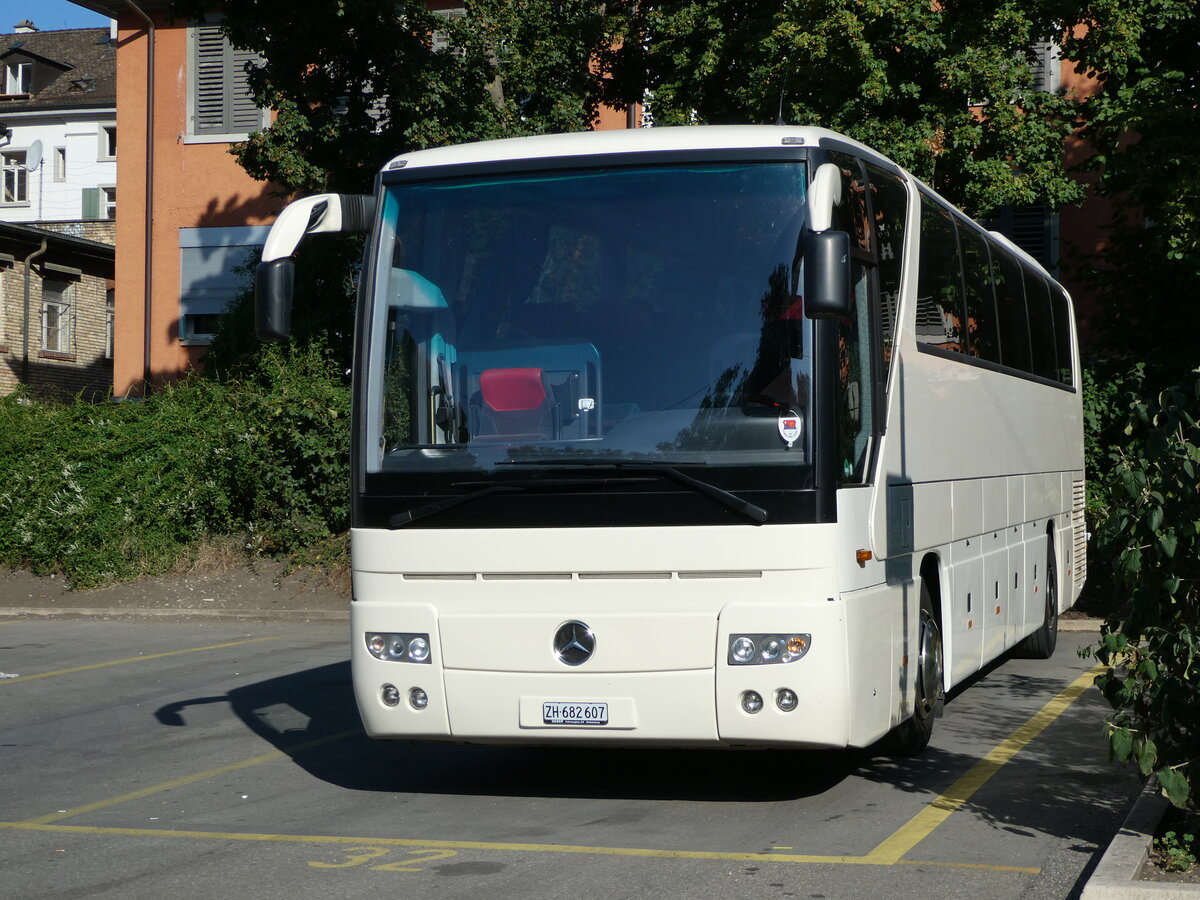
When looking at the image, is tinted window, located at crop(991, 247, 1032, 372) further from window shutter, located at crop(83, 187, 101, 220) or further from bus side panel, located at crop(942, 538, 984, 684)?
window shutter, located at crop(83, 187, 101, 220)

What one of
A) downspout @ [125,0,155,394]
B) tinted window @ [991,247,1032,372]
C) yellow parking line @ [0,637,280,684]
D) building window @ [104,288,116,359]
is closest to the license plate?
tinted window @ [991,247,1032,372]

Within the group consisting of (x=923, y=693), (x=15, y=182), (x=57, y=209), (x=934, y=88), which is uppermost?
(x=15, y=182)

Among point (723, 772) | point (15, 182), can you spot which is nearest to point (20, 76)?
point (15, 182)

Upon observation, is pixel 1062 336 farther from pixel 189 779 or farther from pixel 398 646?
pixel 189 779

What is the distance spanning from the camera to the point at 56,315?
39.2 m

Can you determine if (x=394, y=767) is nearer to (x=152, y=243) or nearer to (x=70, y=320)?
(x=152, y=243)

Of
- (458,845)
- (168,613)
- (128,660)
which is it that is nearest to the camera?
(458,845)

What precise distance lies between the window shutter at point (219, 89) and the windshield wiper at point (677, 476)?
2601 centimetres

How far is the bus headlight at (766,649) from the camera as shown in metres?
7.03

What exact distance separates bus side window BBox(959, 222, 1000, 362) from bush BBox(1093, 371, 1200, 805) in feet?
15.1

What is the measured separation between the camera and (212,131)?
104 feet

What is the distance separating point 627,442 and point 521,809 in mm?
1870

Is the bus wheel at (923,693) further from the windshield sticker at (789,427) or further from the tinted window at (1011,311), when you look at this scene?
the tinted window at (1011,311)

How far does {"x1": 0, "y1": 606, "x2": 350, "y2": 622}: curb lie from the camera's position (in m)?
18.8
